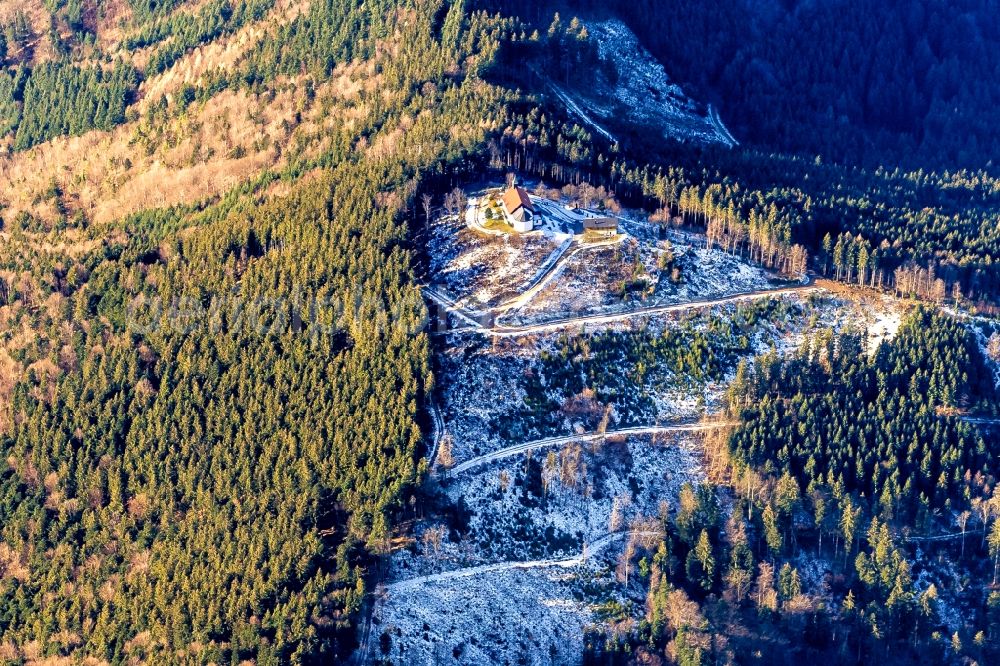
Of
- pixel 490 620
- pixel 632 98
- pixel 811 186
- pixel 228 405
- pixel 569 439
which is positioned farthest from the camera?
pixel 632 98

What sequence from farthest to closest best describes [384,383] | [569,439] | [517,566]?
[569,439]
[384,383]
[517,566]

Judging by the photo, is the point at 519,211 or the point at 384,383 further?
the point at 519,211

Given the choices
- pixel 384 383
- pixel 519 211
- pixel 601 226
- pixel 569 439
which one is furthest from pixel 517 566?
pixel 601 226

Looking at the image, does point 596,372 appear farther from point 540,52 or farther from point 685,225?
point 540,52

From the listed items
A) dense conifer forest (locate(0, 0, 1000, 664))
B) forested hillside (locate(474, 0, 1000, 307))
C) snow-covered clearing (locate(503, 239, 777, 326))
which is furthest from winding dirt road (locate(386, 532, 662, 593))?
forested hillside (locate(474, 0, 1000, 307))

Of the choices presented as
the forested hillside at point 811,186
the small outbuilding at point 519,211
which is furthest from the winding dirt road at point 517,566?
the forested hillside at point 811,186

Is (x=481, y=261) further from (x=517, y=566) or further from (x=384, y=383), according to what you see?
(x=517, y=566)

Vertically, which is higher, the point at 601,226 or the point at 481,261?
the point at 601,226

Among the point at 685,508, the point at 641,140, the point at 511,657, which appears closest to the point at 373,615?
the point at 511,657
